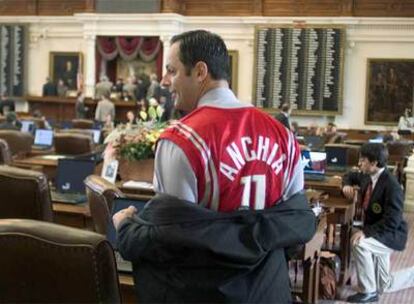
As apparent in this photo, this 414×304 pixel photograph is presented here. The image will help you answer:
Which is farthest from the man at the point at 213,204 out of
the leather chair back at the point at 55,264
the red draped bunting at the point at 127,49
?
the red draped bunting at the point at 127,49

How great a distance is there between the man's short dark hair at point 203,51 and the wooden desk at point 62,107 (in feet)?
46.5

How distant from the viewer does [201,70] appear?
1879 millimetres

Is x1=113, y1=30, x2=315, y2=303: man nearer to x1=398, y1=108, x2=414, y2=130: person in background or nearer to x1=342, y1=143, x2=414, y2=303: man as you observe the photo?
x1=342, y1=143, x2=414, y2=303: man

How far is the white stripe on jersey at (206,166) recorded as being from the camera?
1751mm

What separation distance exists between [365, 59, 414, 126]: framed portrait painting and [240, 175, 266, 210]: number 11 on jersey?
1365cm

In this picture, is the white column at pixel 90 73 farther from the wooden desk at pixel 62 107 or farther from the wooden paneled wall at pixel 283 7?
the wooden paneled wall at pixel 283 7

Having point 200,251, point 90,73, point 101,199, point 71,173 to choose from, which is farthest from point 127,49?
point 200,251

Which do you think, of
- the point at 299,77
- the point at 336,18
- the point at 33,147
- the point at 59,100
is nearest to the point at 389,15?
the point at 336,18

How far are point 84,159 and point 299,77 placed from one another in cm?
1089

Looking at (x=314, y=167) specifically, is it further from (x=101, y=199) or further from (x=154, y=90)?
(x=154, y=90)

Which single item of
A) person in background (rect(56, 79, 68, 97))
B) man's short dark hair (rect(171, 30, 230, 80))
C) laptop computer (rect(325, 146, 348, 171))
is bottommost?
laptop computer (rect(325, 146, 348, 171))

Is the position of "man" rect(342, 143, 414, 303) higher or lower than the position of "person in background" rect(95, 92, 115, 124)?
lower

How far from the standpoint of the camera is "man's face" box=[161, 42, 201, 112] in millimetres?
1888

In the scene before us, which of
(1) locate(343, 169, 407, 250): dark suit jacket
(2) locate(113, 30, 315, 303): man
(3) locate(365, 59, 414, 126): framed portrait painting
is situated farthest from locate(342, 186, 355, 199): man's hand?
(3) locate(365, 59, 414, 126): framed portrait painting
